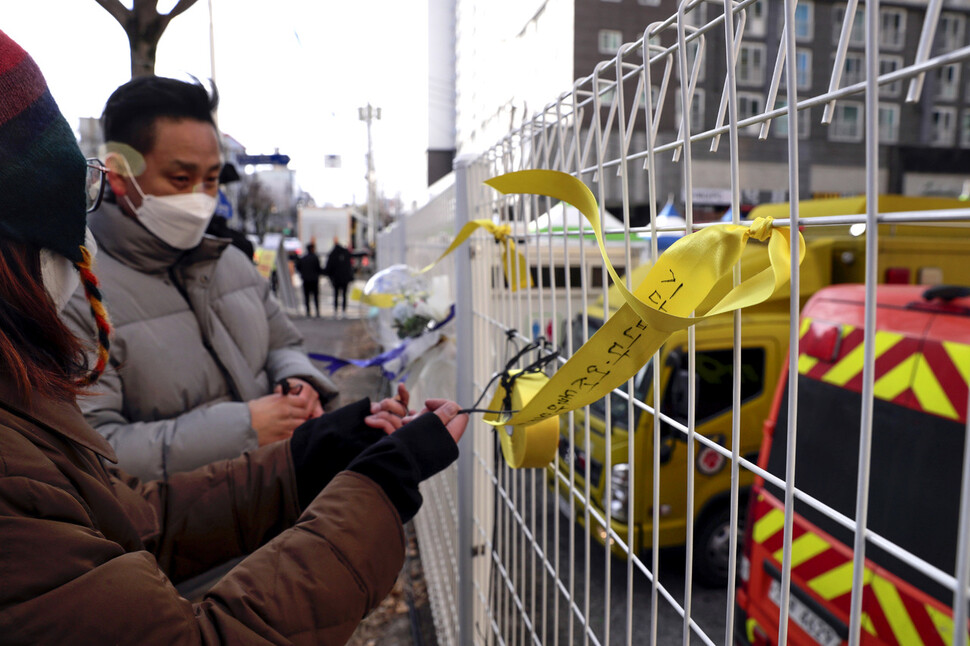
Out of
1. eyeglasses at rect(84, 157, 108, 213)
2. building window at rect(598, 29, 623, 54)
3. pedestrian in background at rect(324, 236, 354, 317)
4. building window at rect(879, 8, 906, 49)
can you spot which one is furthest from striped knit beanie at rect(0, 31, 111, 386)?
pedestrian in background at rect(324, 236, 354, 317)

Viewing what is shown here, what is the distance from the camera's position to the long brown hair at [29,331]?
0.82m

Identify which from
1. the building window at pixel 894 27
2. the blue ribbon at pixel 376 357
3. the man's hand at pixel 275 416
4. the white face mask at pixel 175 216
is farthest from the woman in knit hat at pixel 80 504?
the building window at pixel 894 27

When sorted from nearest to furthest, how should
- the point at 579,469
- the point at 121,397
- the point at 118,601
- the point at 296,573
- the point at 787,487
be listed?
the point at 787,487 < the point at 118,601 < the point at 296,573 < the point at 121,397 < the point at 579,469

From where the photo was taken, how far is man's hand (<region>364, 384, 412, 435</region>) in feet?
4.75

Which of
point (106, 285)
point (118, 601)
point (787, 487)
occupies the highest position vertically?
point (106, 285)

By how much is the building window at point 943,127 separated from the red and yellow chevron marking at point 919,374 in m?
21.4

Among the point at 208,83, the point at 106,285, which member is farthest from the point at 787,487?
the point at 208,83

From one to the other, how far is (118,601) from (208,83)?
5.85 ft

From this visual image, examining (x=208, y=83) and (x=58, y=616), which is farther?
(x=208, y=83)

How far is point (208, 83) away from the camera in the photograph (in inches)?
80.2

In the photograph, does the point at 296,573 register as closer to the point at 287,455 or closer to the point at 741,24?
the point at 287,455

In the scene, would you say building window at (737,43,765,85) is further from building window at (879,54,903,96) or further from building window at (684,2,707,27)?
building window at (879,54,903,96)

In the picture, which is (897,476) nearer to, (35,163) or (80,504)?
(80,504)

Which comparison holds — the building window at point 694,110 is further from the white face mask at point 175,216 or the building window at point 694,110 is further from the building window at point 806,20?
the building window at point 806,20
